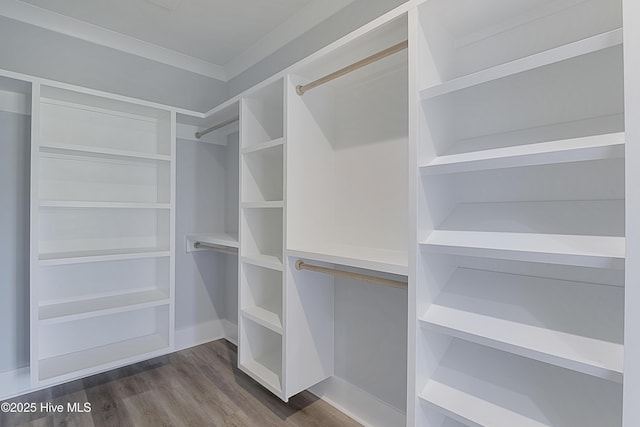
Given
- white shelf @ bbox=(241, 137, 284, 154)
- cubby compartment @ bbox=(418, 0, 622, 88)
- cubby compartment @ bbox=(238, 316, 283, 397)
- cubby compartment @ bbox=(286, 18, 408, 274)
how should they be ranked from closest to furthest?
cubby compartment @ bbox=(418, 0, 622, 88) → cubby compartment @ bbox=(286, 18, 408, 274) → white shelf @ bbox=(241, 137, 284, 154) → cubby compartment @ bbox=(238, 316, 283, 397)

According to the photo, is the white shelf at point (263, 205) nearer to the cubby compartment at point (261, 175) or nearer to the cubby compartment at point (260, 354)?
the cubby compartment at point (261, 175)

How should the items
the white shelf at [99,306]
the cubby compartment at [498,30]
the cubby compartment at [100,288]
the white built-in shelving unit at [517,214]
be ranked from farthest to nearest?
the cubby compartment at [100,288] → the white shelf at [99,306] → the cubby compartment at [498,30] → the white built-in shelving unit at [517,214]

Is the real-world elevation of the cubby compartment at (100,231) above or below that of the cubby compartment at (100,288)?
above

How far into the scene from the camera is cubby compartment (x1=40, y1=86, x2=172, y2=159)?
2.13 meters

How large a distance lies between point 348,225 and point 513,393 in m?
1.05

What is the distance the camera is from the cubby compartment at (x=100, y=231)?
218cm

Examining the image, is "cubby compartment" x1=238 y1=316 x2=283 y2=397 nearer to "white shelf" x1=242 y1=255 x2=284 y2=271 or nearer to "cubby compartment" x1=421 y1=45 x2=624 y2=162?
"white shelf" x1=242 y1=255 x2=284 y2=271

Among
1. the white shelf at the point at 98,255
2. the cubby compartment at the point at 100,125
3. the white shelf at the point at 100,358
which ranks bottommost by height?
the white shelf at the point at 100,358

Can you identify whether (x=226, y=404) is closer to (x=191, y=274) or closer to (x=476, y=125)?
(x=191, y=274)

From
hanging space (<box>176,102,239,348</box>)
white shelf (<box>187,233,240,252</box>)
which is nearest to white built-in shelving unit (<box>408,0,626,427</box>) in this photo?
white shelf (<box>187,233,240,252</box>)

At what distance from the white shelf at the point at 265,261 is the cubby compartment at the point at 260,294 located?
0.28 feet

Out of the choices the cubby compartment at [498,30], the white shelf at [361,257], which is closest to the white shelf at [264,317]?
the white shelf at [361,257]

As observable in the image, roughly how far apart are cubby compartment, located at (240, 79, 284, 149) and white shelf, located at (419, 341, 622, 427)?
156 cm

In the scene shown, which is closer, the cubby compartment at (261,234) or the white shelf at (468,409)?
the white shelf at (468,409)
